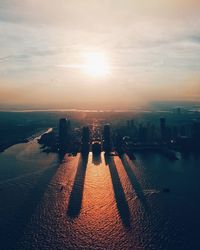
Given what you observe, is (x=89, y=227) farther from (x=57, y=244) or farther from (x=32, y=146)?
(x=32, y=146)

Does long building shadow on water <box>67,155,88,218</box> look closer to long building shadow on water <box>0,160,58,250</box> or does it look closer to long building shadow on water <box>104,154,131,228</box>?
long building shadow on water <box>0,160,58,250</box>

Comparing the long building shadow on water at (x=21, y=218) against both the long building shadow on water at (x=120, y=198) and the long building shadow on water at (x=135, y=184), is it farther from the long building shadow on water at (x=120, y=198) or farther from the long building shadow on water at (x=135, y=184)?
the long building shadow on water at (x=135, y=184)

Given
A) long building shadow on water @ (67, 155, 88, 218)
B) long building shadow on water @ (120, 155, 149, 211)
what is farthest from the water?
long building shadow on water @ (120, 155, 149, 211)

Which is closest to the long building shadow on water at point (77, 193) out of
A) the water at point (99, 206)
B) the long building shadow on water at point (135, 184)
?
the water at point (99, 206)

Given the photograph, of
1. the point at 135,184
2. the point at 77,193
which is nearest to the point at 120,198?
the point at 77,193

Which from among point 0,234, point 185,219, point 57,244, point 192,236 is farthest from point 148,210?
point 0,234

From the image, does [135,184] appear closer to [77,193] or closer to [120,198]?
[120,198]

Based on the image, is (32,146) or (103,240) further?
(32,146)

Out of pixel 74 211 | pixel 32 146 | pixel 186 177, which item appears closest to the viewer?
pixel 74 211
